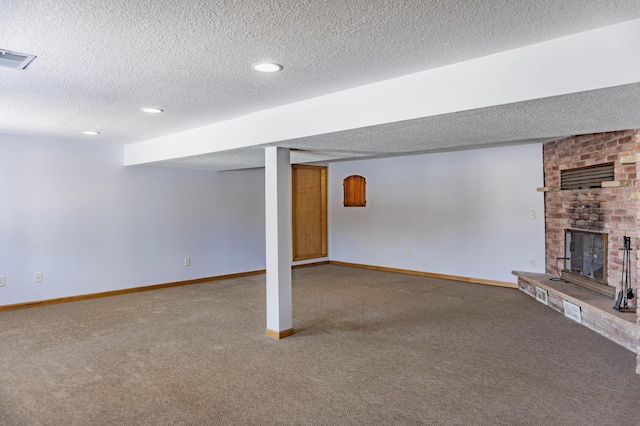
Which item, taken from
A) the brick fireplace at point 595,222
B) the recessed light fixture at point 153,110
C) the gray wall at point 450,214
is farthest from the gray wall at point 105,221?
the brick fireplace at point 595,222

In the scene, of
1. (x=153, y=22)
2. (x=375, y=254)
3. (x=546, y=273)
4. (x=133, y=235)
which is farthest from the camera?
(x=375, y=254)

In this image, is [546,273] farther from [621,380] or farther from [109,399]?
[109,399]

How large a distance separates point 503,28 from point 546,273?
4.67 m

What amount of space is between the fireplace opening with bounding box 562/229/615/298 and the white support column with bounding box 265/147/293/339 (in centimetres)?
322

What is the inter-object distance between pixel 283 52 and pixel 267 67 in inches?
11.1

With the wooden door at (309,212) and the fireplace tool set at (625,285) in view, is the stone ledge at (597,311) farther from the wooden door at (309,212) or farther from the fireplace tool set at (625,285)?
the wooden door at (309,212)

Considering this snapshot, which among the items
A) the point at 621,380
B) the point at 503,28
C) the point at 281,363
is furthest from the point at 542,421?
the point at 503,28

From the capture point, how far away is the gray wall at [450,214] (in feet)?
20.3

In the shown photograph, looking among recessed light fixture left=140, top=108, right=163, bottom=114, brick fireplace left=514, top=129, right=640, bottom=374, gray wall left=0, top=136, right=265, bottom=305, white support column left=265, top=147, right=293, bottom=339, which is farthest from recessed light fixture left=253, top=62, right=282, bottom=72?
gray wall left=0, top=136, right=265, bottom=305

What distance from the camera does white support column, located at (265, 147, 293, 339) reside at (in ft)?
13.6

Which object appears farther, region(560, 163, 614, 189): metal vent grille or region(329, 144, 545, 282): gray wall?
region(329, 144, 545, 282): gray wall

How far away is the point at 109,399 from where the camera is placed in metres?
2.88

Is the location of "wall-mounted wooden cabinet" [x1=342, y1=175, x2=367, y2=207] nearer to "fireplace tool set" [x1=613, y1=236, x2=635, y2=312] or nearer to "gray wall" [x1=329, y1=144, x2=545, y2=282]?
"gray wall" [x1=329, y1=144, x2=545, y2=282]

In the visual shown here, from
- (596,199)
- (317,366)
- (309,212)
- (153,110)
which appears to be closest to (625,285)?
(596,199)
